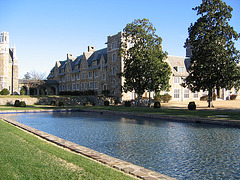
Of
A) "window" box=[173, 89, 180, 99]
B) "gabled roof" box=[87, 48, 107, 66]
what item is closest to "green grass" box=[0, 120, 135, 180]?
"window" box=[173, 89, 180, 99]

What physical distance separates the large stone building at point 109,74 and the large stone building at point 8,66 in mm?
12946

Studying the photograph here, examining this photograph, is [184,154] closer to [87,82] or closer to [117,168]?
[117,168]

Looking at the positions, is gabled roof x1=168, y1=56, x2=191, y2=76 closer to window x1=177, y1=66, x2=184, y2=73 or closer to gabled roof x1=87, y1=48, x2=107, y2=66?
window x1=177, y1=66, x2=184, y2=73

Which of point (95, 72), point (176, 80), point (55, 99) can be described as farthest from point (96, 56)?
point (176, 80)

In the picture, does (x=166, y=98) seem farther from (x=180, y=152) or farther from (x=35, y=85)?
(x=180, y=152)

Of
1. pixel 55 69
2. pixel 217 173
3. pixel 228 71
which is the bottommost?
pixel 217 173

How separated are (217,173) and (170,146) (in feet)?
11.4

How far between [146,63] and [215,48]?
9.58 m

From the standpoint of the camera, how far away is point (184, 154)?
28.5 ft

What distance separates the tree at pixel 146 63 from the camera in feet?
111

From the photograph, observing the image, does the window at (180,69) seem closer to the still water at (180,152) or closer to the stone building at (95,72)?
the stone building at (95,72)

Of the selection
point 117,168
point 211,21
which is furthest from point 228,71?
point 117,168

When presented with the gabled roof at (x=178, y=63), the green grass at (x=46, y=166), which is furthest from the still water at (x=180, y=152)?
the gabled roof at (x=178, y=63)

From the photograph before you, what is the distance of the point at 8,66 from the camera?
5681 cm
